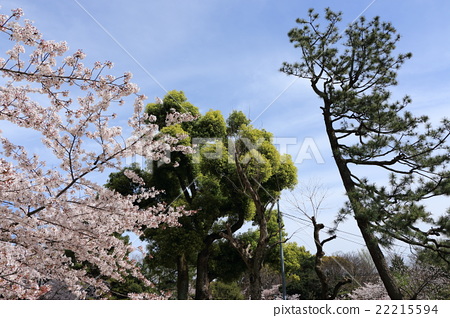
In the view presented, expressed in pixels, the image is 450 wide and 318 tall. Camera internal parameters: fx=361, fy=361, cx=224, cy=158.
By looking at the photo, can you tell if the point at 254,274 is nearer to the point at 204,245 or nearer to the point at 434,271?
the point at 204,245

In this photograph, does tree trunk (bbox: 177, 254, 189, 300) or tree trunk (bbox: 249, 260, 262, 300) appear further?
tree trunk (bbox: 177, 254, 189, 300)

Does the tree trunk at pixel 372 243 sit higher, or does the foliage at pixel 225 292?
the tree trunk at pixel 372 243

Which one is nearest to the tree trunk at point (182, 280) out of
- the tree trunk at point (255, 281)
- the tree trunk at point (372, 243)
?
the tree trunk at point (255, 281)

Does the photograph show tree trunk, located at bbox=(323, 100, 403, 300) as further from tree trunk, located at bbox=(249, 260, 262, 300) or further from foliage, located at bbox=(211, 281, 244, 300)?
foliage, located at bbox=(211, 281, 244, 300)

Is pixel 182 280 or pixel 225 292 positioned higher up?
pixel 182 280

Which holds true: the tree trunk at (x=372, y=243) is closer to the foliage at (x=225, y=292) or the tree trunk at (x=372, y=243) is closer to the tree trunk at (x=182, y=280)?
the tree trunk at (x=182, y=280)

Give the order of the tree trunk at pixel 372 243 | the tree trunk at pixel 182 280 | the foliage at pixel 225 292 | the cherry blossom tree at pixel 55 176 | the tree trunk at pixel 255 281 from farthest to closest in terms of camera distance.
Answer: the foliage at pixel 225 292, the tree trunk at pixel 182 280, the tree trunk at pixel 255 281, the tree trunk at pixel 372 243, the cherry blossom tree at pixel 55 176

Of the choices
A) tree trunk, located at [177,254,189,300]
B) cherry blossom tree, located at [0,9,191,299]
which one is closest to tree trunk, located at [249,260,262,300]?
tree trunk, located at [177,254,189,300]

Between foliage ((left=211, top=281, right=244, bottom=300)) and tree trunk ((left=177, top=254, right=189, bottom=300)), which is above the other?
tree trunk ((left=177, top=254, right=189, bottom=300))

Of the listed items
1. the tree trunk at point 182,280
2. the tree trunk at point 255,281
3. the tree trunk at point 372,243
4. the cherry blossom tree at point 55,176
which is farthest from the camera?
the tree trunk at point 182,280

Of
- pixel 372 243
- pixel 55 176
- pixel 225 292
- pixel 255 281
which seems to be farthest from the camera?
pixel 225 292

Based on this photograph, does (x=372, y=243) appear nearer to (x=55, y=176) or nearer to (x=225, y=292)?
(x=55, y=176)

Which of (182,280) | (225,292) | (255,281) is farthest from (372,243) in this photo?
(225,292)

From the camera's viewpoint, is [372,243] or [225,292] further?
[225,292]
